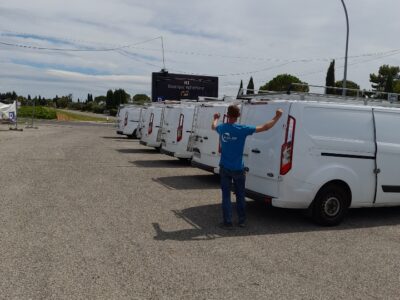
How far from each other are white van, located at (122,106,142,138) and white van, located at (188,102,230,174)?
501 inches

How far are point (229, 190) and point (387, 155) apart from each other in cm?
271

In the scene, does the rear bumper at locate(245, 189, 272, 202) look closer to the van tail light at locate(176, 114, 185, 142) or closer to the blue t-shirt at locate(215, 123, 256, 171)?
the blue t-shirt at locate(215, 123, 256, 171)

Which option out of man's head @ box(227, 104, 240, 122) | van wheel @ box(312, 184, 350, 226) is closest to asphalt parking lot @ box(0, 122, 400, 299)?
van wheel @ box(312, 184, 350, 226)

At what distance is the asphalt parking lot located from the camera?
14.9 ft

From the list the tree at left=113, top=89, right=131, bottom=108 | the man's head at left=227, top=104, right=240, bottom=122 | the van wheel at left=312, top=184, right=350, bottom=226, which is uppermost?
the tree at left=113, top=89, right=131, bottom=108

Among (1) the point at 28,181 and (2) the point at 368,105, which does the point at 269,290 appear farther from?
(1) the point at 28,181

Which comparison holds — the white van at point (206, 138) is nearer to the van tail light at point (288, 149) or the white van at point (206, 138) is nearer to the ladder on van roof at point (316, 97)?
the ladder on van roof at point (316, 97)

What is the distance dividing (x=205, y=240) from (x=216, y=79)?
32529mm

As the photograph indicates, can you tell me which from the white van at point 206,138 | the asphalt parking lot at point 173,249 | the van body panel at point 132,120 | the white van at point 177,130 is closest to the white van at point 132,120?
the van body panel at point 132,120

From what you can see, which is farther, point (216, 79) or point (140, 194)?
point (216, 79)

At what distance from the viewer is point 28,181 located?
10320 mm

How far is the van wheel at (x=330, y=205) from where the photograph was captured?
719 centimetres

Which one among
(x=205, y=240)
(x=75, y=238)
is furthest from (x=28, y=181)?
(x=205, y=240)

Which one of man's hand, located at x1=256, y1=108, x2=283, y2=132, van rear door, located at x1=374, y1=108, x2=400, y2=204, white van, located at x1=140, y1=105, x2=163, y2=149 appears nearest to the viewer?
man's hand, located at x1=256, y1=108, x2=283, y2=132
